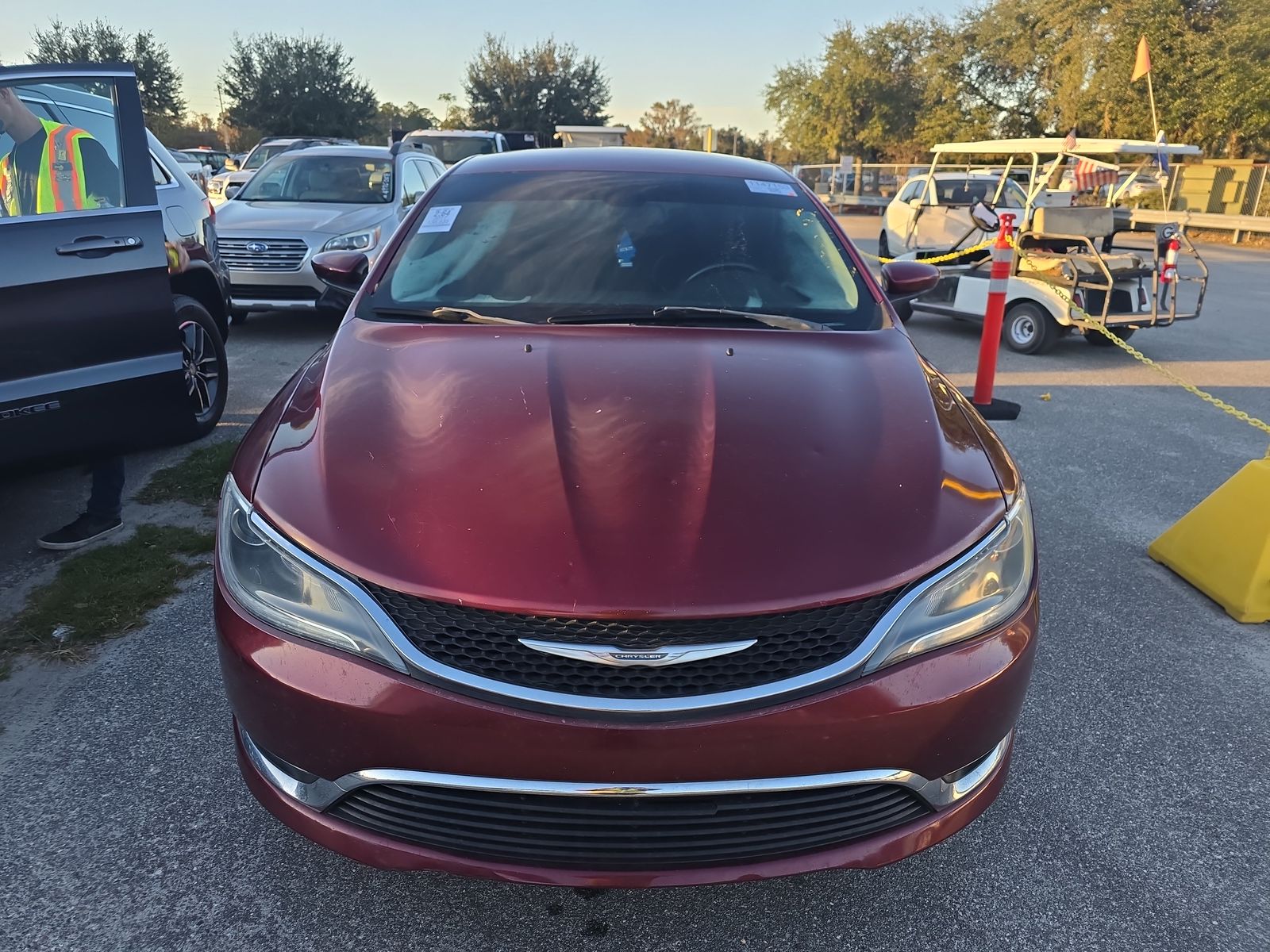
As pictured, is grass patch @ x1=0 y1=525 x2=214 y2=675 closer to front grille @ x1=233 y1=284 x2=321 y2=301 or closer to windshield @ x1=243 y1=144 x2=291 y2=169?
front grille @ x1=233 y1=284 x2=321 y2=301

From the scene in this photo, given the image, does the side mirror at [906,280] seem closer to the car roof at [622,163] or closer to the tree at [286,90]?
the car roof at [622,163]

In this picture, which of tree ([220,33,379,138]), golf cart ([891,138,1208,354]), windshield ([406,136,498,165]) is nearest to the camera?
golf cart ([891,138,1208,354])

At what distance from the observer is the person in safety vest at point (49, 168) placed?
125 inches

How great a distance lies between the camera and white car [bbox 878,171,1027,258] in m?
12.0

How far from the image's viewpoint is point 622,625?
167 cm

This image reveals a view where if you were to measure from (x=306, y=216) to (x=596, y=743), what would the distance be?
7.88 m

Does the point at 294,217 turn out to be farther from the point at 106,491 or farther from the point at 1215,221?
the point at 1215,221

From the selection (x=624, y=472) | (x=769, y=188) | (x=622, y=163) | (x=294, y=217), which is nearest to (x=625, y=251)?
(x=622, y=163)

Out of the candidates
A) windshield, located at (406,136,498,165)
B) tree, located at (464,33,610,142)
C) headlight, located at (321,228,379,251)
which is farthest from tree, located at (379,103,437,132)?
headlight, located at (321,228,379,251)

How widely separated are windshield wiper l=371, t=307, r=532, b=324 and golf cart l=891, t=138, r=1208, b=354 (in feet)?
18.3

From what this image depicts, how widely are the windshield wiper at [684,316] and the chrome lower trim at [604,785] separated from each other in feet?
4.62

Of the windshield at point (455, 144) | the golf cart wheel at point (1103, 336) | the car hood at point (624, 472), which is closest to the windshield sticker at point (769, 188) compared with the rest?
the car hood at point (624, 472)

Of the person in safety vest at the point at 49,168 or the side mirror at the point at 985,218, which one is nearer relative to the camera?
the person in safety vest at the point at 49,168

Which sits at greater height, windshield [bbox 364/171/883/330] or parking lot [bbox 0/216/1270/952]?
windshield [bbox 364/171/883/330]
